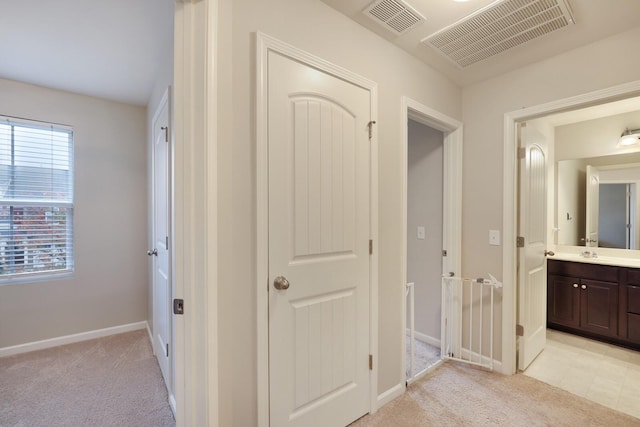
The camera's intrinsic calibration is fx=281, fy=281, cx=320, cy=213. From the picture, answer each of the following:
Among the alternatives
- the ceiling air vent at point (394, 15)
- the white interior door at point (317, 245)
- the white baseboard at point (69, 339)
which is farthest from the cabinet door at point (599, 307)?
the white baseboard at point (69, 339)

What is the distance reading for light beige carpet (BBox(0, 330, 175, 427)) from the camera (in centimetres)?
182

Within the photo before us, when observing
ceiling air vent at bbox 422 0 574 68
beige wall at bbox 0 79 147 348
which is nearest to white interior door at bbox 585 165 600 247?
ceiling air vent at bbox 422 0 574 68

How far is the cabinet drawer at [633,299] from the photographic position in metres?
2.61

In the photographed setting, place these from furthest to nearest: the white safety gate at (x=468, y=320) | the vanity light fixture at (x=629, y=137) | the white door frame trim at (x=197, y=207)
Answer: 1. the vanity light fixture at (x=629, y=137)
2. the white safety gate at (x=468, y=320)
3. the white door frame trim at (x=197, y=207)

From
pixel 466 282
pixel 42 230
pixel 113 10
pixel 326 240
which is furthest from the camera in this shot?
pixel 42 230

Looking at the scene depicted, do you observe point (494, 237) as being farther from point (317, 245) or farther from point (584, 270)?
point (317, 245)

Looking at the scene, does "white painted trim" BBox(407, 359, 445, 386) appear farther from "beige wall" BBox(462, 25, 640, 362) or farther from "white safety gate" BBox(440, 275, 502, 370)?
"beige wall" BBox(462, 25, 640, 362)

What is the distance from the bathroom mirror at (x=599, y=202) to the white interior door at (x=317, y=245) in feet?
10.2

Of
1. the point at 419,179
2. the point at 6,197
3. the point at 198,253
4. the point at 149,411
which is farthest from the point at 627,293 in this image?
the point at 6,197

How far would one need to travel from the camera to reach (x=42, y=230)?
2799 millimetres

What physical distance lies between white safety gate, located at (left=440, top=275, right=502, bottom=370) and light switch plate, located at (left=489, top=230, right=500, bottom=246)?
30cm

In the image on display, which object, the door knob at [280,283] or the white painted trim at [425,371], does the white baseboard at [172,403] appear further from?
the white painted trim at [425,371]

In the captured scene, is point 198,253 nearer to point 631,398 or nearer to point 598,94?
point 598,94

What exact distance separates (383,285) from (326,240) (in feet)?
2.02
